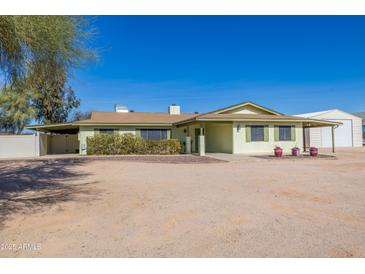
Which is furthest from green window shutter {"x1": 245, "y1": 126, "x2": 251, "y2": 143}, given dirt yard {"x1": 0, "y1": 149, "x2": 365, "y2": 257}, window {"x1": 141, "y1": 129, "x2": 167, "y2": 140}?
dirt yard {"x1": 0, "y1": 149, "x2": 365, "y2": 257}

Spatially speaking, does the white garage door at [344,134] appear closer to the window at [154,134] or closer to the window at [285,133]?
the window at [285,133]

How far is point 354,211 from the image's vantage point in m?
5.06

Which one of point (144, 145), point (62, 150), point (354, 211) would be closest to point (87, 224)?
point (354, 211)

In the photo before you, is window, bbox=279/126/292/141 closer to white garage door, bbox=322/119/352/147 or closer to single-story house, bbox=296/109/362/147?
single-story house, bbox=296/109/362/147

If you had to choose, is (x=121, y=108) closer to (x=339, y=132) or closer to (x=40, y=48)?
(x=40, y=48)

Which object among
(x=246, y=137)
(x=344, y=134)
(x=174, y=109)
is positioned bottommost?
(x=246, y=137)

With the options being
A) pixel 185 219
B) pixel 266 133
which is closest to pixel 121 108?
pixel 266 133

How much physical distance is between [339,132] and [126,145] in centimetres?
2314

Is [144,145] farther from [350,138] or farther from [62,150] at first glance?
[350,138]

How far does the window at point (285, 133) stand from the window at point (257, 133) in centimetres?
156

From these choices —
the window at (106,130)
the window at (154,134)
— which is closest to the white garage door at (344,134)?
the window at (154,134)

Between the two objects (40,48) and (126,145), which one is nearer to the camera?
(40,48)

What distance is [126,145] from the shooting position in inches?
804

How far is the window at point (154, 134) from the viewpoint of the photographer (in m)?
22.2
